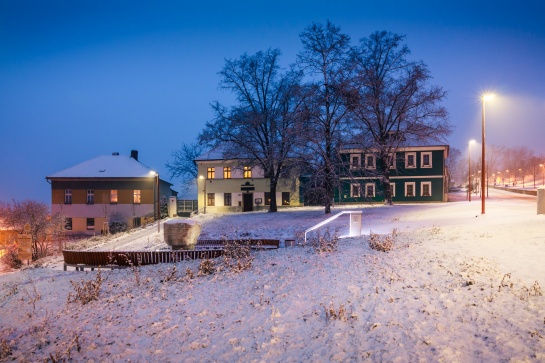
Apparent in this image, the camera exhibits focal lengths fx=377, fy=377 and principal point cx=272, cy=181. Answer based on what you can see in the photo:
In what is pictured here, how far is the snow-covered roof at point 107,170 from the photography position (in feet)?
136

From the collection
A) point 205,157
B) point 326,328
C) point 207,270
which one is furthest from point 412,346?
point 205,157

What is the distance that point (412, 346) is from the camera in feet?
17.7

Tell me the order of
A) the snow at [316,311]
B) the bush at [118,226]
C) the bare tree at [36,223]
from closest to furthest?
the snow at [316,311]
the bare tree at [36,223]
the bush at [118,226]

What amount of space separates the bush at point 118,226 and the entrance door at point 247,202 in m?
12.8

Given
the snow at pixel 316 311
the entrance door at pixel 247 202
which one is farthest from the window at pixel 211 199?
the snow at pixel 316 311

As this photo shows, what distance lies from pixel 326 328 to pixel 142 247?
60.1 feet

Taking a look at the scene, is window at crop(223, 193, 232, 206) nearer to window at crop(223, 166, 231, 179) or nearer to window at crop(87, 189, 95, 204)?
window at crop(223, 166, 231, 179)

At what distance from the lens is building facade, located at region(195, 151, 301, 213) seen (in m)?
43.0

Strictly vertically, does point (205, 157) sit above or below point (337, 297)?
above

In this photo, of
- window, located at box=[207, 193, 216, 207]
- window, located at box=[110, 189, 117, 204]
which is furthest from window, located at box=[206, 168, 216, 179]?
window, located at box=[110, 189, 117, 204]

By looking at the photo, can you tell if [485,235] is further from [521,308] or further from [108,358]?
[108,358]

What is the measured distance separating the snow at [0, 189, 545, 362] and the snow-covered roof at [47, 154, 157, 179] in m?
32.4

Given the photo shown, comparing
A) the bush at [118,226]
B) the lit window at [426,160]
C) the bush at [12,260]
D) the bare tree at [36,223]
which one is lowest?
the bush at [118,226]

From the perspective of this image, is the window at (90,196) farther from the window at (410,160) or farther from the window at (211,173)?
the window at (410,160)
